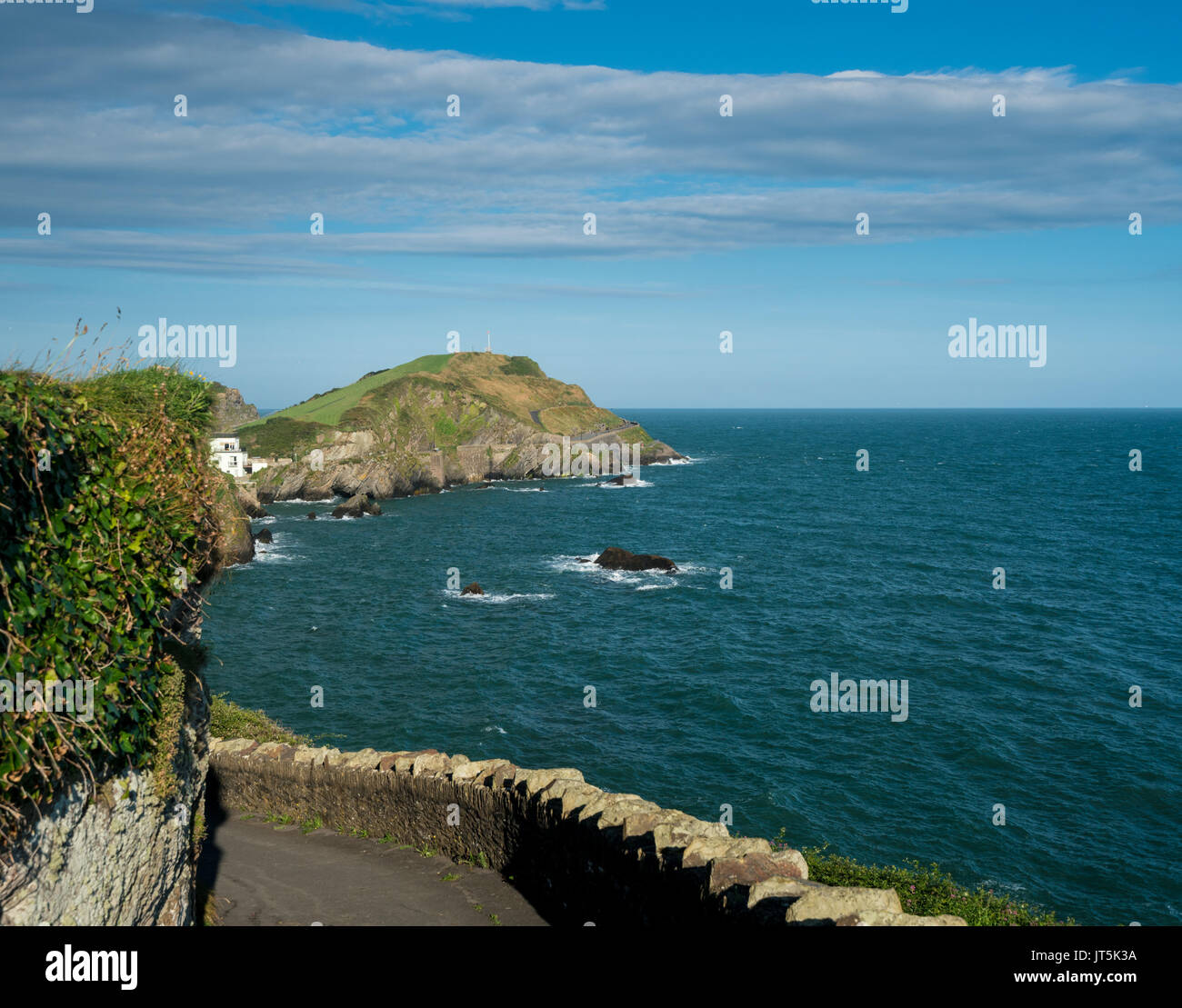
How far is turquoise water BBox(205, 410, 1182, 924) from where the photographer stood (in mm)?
31984

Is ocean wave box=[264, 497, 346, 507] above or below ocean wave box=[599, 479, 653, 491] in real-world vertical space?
below

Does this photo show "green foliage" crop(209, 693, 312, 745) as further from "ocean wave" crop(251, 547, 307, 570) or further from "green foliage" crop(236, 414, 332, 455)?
"green foliage" crop(236, 414, 332, 455)

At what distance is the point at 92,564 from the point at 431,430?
435 feet

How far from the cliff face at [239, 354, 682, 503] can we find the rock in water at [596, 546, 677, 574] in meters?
54.1

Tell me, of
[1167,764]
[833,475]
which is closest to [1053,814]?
[1167,764]

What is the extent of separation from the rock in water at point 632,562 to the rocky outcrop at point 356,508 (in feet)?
137

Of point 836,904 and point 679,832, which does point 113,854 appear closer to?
point 679,832

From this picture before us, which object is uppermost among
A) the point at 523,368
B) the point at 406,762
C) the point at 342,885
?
the point at 523,368

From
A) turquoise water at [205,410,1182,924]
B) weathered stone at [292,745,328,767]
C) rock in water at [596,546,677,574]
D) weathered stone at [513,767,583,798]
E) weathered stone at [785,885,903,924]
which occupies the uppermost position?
weathered stone at [785,885,903,924]

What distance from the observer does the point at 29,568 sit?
7.97m

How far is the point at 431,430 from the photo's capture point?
456 feet

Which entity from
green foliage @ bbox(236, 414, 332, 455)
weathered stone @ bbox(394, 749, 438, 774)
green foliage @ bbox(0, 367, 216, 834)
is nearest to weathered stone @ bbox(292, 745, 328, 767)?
weathered stone @ bbox(394, 749, 438, 774)

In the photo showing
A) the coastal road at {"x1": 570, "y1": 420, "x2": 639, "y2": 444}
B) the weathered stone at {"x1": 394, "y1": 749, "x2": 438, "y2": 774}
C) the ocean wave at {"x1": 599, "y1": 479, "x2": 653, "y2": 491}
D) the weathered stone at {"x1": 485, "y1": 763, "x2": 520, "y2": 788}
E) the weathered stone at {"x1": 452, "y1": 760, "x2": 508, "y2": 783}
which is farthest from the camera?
the coastal road at {"x1": 570, "y1": 420, "x2": 639, "y2": 444}

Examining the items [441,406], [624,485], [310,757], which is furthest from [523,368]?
[310,757]
